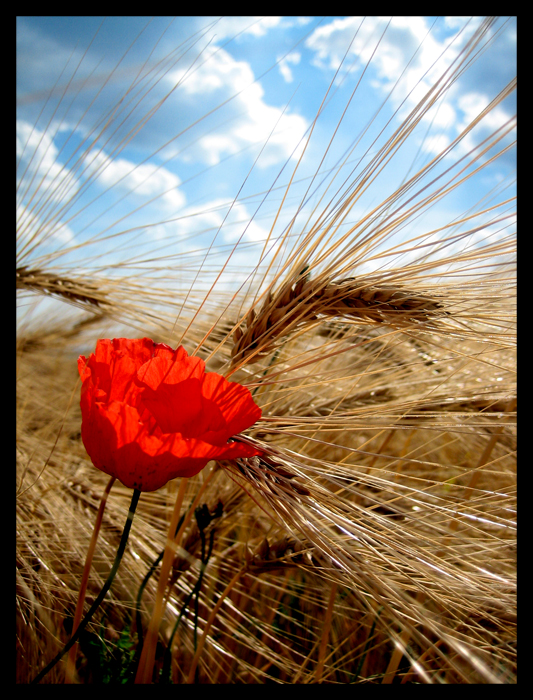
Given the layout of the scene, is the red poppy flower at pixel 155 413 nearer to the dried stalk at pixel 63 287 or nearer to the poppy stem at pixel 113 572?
the poppy stem at pixel 113 572

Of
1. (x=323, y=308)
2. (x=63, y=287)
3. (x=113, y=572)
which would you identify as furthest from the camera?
(x=63, y=287)

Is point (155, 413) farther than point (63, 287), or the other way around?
point (63, 287)

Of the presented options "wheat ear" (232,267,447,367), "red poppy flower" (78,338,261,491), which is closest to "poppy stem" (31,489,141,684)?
"red poppy flower" (78,338,261,491)

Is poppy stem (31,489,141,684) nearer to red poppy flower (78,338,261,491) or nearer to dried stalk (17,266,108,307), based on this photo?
red poppy flower (78,338,261,491)

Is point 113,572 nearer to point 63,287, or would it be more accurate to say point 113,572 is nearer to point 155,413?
point 155,413

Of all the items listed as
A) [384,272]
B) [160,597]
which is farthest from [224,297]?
[160,597]

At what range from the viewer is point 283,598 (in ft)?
2.14

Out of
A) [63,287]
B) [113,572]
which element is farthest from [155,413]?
[63,287]

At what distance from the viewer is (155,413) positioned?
0.26 m

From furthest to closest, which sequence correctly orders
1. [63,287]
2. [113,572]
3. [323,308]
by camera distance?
[63,287] < [323,308] < [113,572]

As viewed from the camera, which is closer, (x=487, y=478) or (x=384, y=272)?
(x=384, y=272)
